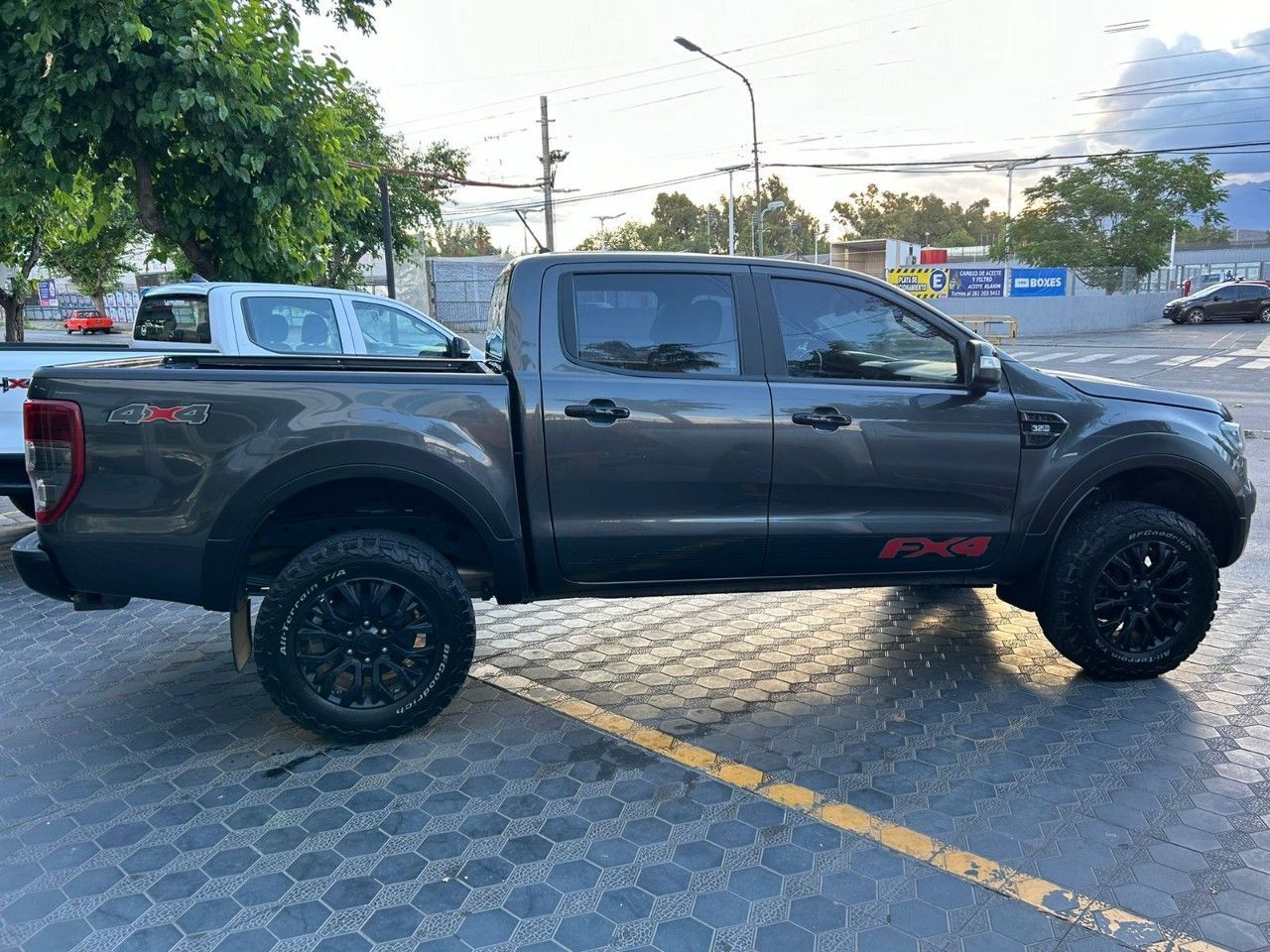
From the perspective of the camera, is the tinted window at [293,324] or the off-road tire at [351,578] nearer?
the off-road tire at [351,578]


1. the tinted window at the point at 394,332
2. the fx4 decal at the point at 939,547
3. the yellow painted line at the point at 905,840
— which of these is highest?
the tinted window at the point at 394,332

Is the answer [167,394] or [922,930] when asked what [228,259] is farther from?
[922,930]

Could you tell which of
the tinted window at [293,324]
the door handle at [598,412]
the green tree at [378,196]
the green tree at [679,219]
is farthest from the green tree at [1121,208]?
the green tree at [679,219]

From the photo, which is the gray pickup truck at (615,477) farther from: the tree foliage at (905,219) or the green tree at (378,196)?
the tree foliage at (905,219)

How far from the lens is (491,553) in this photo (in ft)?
12.5

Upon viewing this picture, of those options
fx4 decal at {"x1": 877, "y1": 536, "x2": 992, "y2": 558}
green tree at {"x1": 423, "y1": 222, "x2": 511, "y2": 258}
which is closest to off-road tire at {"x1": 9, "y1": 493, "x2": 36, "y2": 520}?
fx4 decal at {"x1": 877, "y1": 536, "x2": 992, "y2": 558}

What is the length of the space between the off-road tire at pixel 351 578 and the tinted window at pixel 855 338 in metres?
1.75

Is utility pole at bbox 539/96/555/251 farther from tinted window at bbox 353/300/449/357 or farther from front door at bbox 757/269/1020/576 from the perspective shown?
front door at bbox 757/269/1020/576

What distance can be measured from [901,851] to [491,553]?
1.88 meters

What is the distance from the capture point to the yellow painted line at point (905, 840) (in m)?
2.65

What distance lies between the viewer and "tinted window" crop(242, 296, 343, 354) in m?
8.00

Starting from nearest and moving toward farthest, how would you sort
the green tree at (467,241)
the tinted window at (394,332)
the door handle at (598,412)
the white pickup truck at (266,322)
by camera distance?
the door handle at (598,412)
the white pickup truck at (266,322)
the tinted window at (394,332)
the green tree at (467,241)

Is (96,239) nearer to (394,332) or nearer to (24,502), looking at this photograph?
(394,332)

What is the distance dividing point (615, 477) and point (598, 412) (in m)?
0.27
